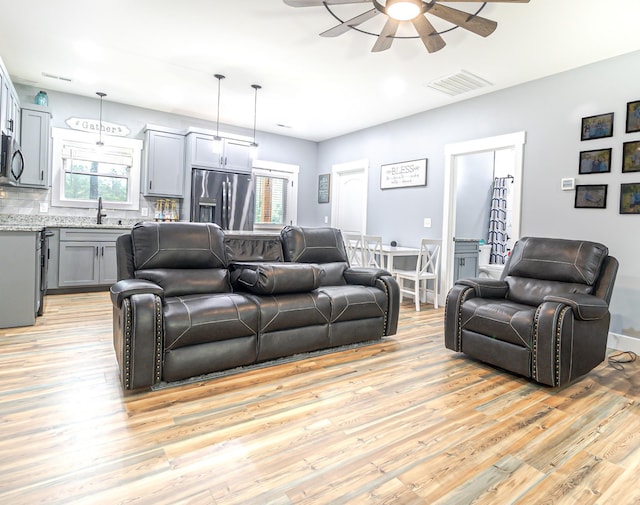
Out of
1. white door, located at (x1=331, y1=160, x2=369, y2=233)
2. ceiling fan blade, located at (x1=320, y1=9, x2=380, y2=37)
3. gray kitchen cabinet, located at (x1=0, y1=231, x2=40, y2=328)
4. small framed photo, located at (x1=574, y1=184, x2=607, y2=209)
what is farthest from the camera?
white door, located at (x1=331, y1=160, x2=369, y2=233)

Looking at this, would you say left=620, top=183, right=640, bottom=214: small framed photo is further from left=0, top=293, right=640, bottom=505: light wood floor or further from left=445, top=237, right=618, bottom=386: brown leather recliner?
left=0, top=293, right=640, bottom=505: light wood floor

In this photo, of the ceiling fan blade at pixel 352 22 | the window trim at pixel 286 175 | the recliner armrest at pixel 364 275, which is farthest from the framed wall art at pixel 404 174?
the ceiling fan blade at pixel 352 22

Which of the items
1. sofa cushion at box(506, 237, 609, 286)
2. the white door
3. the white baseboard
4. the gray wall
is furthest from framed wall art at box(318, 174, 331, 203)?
the white baseboard

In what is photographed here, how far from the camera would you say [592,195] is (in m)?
Result: 3.71

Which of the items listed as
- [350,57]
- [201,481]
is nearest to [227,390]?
A: [201,481]

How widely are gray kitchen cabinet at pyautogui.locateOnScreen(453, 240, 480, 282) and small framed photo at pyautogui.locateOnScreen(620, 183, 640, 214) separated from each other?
201 centimetres

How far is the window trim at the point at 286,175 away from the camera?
7.10 metres

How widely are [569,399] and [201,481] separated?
2.24 m

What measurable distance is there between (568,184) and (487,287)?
1.65m

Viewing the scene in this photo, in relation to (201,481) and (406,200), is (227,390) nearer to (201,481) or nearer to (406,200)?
(201,481)

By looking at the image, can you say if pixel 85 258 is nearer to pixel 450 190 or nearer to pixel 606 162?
pixel 450 190

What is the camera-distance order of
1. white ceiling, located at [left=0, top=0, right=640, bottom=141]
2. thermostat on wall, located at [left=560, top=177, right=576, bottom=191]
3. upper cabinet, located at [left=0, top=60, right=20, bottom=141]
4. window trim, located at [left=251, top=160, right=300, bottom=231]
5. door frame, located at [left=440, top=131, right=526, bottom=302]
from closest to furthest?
1. white ceiling, located at [left=0, top=0, right=640, bottom=141]
2. upper cabinet, located at [left=0, top=60, right=20, bottom=141]
3. thermostat on wall, located at [left=560, top=177, right=576, bottom=191]
4. door frame, located at [left=440, top=131, right=526, bottom=302]
5. window trim, located at [left=251, top=160, right=300, bottom=231]

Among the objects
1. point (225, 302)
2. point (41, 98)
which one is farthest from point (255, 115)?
point (225, 302)

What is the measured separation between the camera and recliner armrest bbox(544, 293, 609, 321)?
2.51m
